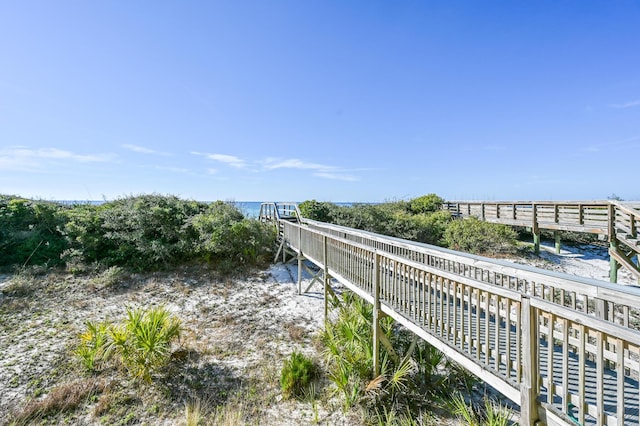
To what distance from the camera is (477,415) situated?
363 cm

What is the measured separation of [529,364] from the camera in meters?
1.99

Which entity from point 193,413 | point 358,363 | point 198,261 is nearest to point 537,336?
point 358,363

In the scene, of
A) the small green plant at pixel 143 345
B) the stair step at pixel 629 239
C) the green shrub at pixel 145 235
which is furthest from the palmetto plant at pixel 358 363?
the stair step at pixel 629 239

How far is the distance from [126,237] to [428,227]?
12584 millimetres

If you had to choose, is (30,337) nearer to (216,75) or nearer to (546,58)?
(216,75)

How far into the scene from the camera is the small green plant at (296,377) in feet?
13.1

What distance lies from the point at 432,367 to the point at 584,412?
Answer: 9.08 feet

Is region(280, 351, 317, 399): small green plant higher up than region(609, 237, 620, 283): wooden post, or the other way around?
region(609, 237, 620, 283): wooden post

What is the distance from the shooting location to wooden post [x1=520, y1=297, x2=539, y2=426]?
1.96 m

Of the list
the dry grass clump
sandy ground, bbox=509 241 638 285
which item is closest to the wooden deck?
sandy ground, bbox=509 241 638 285

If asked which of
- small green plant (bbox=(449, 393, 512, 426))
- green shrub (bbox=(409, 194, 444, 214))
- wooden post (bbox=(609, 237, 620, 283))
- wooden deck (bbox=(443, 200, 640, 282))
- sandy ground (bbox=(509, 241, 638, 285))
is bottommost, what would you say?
small green plant (bbox=(449, 393, 512, 426))

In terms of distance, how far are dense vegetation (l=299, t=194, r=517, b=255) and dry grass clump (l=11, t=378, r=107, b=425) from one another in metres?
9.84

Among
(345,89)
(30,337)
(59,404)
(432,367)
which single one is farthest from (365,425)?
(345,89)

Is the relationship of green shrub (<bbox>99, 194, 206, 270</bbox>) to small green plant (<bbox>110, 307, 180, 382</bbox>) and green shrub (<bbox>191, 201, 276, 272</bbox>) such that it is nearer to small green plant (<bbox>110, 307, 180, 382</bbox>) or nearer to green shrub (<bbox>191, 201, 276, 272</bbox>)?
green shrub (<bbox>191, 201, 276, 272</bbox>)
